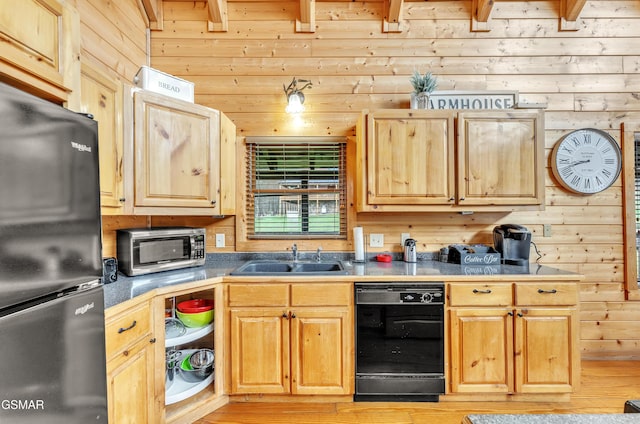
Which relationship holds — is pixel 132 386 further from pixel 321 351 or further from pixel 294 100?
pixel 294 100

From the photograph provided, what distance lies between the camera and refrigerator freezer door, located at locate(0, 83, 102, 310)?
77cm

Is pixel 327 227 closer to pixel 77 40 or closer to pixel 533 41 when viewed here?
pixel 77 40

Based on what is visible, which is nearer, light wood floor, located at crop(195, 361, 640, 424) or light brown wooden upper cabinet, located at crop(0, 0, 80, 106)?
light brown wooden upper cabinet, located at crop(0, 0, 80, 106)

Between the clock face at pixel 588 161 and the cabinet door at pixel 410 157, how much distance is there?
46.8 inches

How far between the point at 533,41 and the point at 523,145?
45.5 inches

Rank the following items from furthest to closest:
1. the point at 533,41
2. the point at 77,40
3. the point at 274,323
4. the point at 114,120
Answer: the point at 533,41, the point at 274,323, the point at 114,120, the point at 77,40

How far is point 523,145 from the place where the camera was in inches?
89.9

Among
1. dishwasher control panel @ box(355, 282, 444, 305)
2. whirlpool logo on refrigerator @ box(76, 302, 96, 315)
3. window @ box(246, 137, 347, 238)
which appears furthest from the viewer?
window @ box(246, 137, 347, 238)

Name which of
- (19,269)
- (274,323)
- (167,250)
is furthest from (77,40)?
(274,323)

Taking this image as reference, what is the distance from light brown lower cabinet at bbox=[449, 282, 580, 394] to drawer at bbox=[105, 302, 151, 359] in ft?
6.14

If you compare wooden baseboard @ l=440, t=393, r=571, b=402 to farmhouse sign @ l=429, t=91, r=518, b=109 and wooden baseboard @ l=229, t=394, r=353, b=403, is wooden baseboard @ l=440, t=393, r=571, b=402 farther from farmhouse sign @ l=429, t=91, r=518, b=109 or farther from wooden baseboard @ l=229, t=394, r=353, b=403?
farmhouse sign @ l=429, t=91, r=518, b=109

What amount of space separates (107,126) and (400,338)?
2.26m

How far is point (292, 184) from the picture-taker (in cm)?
273

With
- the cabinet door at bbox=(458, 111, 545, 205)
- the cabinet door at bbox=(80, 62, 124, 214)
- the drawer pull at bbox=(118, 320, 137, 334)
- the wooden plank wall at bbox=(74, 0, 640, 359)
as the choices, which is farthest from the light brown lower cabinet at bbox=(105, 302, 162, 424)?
the cabinet door at bbox=(458, 111, 545, 205)
